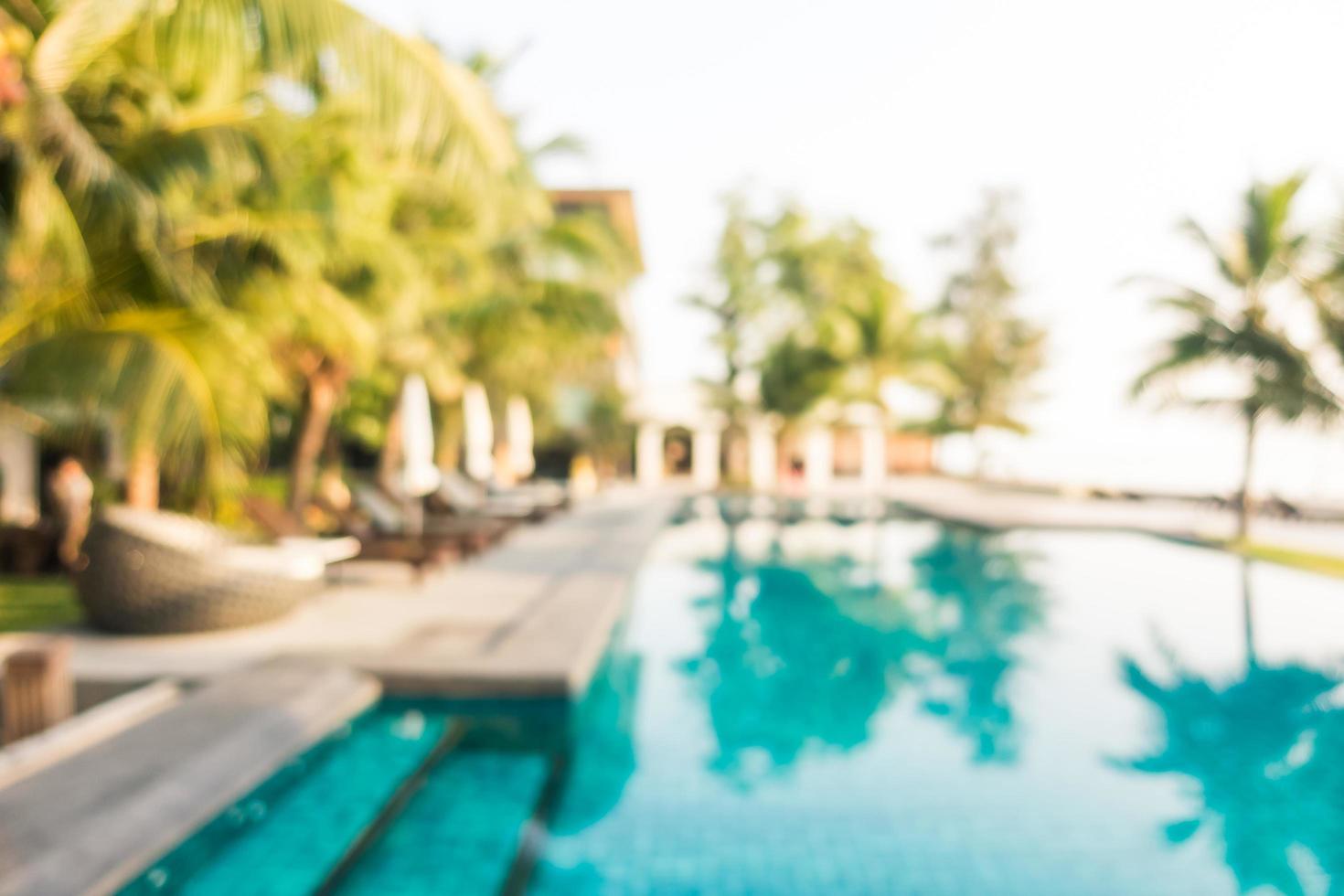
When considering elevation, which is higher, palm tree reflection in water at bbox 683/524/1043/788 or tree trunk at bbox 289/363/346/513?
tree trunk at bbox 289/363/346/513

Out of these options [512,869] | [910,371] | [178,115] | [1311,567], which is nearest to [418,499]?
[178,115]

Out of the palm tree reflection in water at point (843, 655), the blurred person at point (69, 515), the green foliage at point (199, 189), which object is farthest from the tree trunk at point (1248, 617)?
the blurred person at point (69, 515)

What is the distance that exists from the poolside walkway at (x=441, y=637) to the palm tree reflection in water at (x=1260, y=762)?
367 cm

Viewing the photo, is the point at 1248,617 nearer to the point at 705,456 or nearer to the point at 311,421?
the point at 311,421

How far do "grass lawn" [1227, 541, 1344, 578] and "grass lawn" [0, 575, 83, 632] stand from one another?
1442cm

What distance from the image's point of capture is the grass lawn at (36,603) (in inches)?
292

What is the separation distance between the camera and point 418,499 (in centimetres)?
1498

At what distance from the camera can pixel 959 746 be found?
19.0 ft

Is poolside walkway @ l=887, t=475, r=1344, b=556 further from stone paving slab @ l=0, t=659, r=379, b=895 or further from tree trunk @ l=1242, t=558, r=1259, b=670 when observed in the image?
stone paving slab @ l=0, t=659, r=379, b=895

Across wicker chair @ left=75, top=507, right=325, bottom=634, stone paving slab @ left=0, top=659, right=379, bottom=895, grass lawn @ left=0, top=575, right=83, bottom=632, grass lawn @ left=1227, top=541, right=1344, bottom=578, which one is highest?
wicker chair @ left=75, top=507, right=325, bottom=634

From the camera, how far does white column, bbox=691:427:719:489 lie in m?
33.6

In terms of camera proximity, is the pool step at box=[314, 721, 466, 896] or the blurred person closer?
the pool step at box=[314, 721, 466, 896]

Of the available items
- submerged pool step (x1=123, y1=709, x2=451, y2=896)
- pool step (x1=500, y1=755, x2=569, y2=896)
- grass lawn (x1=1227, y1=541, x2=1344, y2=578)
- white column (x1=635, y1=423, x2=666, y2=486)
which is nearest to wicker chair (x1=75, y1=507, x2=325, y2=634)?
submerged pool step (x1=123, y1=709, x2=451, y2=896)

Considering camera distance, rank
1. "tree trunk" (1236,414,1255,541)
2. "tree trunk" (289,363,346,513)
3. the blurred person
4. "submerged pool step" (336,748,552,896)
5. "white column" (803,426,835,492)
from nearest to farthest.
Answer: "submerged pool step" (336,748,552,896) → the blurred person → "tree trunk" (289,363,346,513) → "tree trunk" (1236,414,1255,541) → "white column" (803,426,835,492)
